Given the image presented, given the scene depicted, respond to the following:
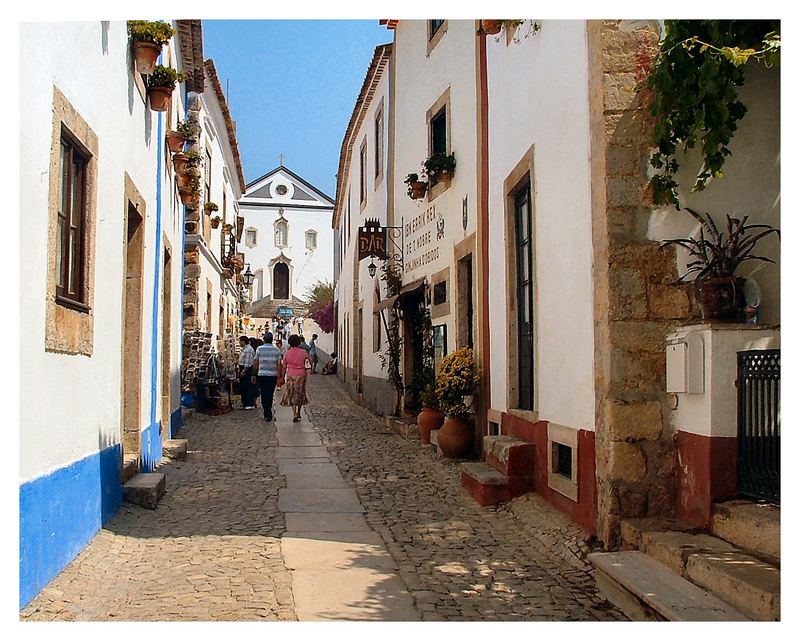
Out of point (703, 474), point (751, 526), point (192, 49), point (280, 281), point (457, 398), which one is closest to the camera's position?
point (751, 526)

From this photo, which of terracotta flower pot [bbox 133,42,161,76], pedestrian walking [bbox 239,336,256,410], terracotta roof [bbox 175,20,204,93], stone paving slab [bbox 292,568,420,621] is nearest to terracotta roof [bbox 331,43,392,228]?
terracotta roof [bbox 175,20,204,93]

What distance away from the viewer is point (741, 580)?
3.76 metres

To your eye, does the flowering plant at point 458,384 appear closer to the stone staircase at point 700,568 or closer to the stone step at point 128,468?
the stone step at point 128,468

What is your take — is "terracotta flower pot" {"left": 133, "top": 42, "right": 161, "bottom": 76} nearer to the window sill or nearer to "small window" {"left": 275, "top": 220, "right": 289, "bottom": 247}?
the window sill

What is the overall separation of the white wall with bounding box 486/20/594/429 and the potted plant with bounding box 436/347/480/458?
1.14 meters

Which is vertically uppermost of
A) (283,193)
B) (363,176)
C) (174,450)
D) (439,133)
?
(283,193)

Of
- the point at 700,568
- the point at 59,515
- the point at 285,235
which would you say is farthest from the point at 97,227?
the point at 285,235

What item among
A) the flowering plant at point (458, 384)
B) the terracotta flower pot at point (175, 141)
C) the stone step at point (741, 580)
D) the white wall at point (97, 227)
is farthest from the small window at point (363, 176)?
the stone step at point (741, 580)

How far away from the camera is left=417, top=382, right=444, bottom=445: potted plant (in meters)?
10.7

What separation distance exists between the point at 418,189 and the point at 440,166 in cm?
120

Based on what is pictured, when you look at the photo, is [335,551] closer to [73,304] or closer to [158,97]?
[73,304]

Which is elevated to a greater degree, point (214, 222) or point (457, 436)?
point (214, 222)

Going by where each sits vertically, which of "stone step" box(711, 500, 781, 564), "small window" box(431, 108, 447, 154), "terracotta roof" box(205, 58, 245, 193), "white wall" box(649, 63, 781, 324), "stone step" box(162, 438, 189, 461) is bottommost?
"stone step" box(162, 438, 189, 461)

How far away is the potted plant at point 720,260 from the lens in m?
4.83
